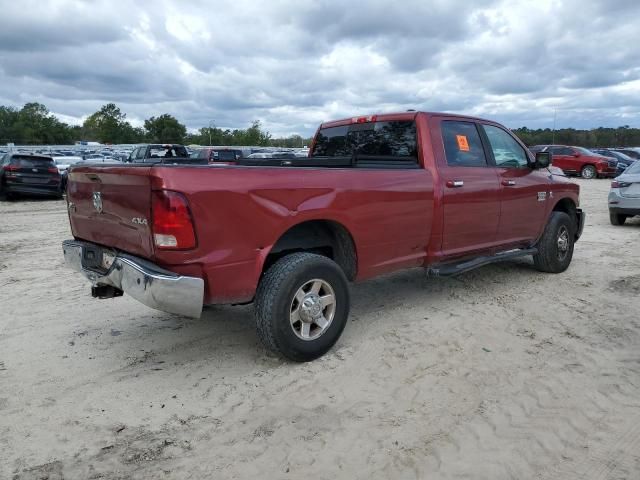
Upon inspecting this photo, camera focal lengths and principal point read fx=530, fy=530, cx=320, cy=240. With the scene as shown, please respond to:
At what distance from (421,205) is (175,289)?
233cm

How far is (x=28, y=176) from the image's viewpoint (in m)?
16.0

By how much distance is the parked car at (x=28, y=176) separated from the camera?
15570 mm

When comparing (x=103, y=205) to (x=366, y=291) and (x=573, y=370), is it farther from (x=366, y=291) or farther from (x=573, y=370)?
(x=573, y=370)

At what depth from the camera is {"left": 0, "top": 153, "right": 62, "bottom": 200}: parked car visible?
15.6 metres

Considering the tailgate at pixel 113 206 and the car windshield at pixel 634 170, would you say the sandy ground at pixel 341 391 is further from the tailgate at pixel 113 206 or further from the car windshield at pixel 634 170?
the car windshield at pixel 634 170

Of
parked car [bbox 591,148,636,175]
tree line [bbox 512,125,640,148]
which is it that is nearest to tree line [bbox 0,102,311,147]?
tree line [bbox 512,125,640,148]

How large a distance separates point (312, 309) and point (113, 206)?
1.56 meters

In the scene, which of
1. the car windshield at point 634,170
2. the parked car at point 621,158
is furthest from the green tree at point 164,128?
the car windshield at point 634,170

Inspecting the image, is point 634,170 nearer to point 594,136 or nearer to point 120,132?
point 594,136

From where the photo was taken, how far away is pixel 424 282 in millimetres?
6254

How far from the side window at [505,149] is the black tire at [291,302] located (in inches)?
108

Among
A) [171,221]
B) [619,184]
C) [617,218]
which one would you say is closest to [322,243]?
[171,221]

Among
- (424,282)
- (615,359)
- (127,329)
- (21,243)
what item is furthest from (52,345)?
(21,243)

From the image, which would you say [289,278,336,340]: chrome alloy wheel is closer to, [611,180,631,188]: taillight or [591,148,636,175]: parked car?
[611,180,631,188]: taillight
